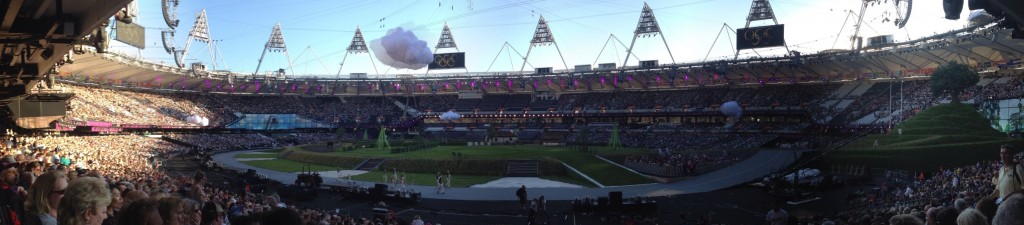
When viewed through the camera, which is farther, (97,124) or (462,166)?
(97,124)

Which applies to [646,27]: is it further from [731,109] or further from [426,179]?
[426,179]

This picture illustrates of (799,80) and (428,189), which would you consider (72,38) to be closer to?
(428,189)

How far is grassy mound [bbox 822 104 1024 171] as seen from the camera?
2952 centimetres

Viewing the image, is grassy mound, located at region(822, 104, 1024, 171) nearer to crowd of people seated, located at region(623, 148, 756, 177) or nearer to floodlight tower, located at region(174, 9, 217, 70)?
crowd of people seated, located at region(623, 148, 756, 177)

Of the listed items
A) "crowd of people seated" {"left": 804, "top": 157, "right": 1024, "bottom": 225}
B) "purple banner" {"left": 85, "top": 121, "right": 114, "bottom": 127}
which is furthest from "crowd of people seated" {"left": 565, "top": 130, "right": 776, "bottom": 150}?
"purple banner" {"left": 85, "top": 121, "right": 114, "bottom": 127}

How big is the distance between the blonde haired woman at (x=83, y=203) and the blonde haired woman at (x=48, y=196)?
883 mm

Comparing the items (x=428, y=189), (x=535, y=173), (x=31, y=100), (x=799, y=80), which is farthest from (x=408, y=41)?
(x=799, y=80)

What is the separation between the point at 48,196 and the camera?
5.29m

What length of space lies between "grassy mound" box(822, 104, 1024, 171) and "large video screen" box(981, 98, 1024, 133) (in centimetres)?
335

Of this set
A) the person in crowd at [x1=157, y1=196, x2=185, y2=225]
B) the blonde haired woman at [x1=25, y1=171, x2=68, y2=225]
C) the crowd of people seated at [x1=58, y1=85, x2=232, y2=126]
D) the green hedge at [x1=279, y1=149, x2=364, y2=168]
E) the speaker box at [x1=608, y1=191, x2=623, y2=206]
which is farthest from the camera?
the crowd of people seated at [x1=58, y1=85, x2=232, y2=126]

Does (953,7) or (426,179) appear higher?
(953,7)

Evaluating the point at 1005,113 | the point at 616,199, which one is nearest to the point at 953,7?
the point at 616,199

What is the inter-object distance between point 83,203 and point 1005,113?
4870cm

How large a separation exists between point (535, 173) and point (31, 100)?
2717 cm
